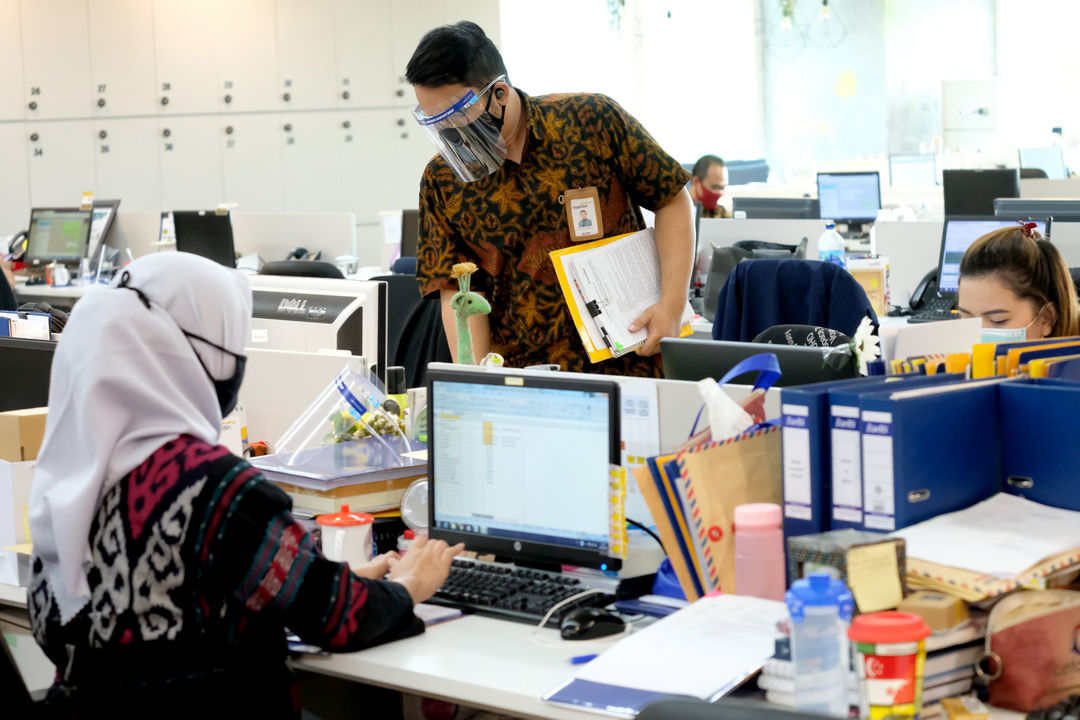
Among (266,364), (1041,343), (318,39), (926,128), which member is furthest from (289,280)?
(926,128)

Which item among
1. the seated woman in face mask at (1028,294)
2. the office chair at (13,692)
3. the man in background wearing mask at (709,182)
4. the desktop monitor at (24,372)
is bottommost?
the office chair at (13,692)

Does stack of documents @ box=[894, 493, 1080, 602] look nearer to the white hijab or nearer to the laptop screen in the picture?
the white hijab

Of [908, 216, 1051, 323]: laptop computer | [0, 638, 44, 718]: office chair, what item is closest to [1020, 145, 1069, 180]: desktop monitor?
[908, 216, 1051, 323]: laptop computer

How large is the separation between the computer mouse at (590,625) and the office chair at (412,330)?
91.0 inches

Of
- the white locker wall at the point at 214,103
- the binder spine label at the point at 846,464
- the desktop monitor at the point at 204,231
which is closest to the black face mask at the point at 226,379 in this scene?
the binder spine label at the point at 846,464

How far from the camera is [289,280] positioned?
3.02 m

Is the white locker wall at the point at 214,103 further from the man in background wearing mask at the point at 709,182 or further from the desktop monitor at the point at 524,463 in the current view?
the desktop monitor at the point at 524,463

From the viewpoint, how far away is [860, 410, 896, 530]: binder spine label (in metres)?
1.58

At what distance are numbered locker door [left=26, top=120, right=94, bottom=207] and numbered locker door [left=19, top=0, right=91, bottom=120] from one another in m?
0.09

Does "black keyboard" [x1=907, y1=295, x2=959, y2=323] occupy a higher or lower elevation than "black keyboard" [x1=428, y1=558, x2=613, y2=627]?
higher

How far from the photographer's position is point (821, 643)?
1.38 m

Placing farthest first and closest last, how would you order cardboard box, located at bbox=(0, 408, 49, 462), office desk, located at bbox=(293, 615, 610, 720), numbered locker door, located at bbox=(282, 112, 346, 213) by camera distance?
1. numbered locker door, located at bbox=(282, 112, 346, 213)
2. cardboard box, located at bbox=(0, 408, 49, 462)
3. office desk, located at bbox=(293, 615, 610, 720)

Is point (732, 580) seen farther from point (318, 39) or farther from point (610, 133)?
point (318, 39)

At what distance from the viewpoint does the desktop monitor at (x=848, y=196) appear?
8.12 m
